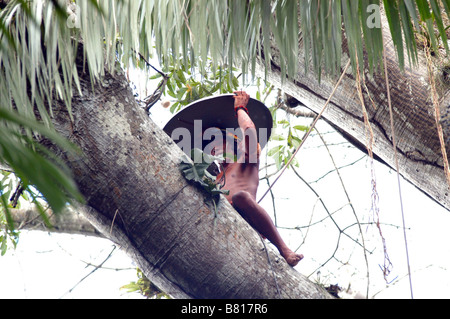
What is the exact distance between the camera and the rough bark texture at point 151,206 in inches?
71.7

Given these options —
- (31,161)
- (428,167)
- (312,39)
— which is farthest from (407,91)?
(31,161)

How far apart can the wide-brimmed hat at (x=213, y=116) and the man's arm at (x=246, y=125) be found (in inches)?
2.3

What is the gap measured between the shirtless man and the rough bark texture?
1.46 feet

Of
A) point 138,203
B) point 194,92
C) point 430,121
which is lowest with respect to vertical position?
point 138,203

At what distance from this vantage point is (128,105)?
6.30 ft

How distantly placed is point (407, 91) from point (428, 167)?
30 cm

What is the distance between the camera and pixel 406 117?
206cm

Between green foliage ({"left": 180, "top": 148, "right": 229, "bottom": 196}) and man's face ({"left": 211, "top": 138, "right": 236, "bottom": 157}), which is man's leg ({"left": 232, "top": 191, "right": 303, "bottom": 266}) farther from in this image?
green foliage ({"left": 180, "top": 148, "right": 229, "bottom": 196})

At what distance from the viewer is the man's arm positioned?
2715 mm

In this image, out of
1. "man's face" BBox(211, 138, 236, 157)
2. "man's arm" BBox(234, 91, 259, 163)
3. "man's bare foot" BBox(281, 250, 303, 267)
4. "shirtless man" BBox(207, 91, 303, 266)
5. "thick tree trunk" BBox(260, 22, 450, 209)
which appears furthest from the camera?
"man's face" BBox(211, 138, 236, 157)

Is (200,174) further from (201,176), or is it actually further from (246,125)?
(246,125)

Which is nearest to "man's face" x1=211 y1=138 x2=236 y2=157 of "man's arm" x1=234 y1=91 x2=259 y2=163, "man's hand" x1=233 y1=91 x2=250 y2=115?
"man's arm" x1=234 y1=91 x2=259 y2=163

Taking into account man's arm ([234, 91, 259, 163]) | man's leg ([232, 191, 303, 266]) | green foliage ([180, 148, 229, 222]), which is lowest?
green foliage ([180, 148, 229, 222])

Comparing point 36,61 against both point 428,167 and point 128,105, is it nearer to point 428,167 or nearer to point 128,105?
point 128,105
